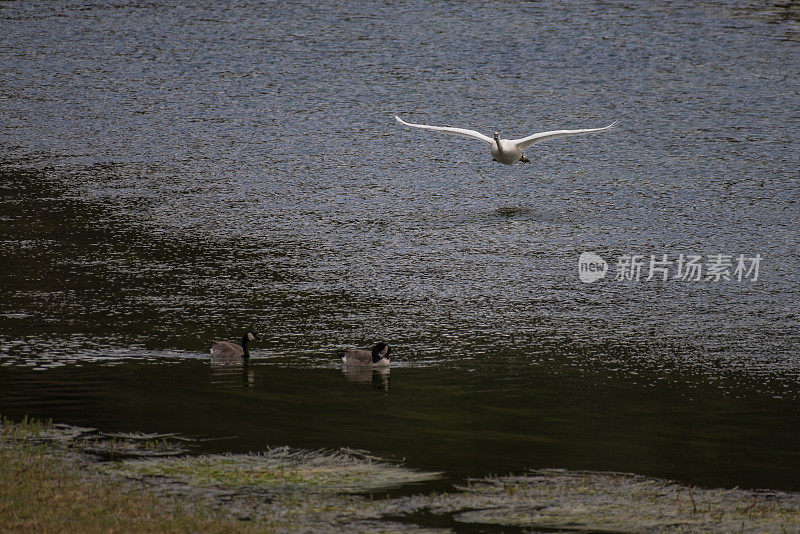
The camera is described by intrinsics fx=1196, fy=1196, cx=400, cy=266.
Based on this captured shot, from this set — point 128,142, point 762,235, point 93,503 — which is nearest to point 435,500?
point 93,503

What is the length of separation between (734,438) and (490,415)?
210 cm

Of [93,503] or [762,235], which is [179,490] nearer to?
[93,503]

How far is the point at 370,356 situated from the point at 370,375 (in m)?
0.56

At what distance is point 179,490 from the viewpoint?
8438 millimetres

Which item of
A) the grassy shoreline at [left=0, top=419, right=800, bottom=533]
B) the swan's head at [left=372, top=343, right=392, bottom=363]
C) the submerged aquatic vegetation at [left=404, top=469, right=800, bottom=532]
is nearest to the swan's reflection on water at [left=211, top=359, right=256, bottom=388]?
the swan's head at [left=372, top=343, right=392, bottom=363]

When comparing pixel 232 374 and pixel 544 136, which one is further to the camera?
pixel 544 136

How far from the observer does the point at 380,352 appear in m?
12.2

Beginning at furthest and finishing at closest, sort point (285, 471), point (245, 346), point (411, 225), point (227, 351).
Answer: point (411, 225) < point (245, 346) < point (227, 351) < point (285, 471)

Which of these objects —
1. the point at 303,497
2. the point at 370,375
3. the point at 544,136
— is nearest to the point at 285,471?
the point at 303,497

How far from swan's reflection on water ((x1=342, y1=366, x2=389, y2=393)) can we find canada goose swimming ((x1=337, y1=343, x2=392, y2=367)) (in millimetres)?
95

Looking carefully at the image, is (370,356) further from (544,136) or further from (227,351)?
(544,136)

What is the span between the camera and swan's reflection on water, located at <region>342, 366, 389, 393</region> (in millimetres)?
11523

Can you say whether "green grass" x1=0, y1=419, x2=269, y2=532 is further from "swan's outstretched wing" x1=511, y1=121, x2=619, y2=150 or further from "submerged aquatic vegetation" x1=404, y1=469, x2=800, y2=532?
"swan's outstretched wing" x1=511, y1=121, x2=619, y2=150

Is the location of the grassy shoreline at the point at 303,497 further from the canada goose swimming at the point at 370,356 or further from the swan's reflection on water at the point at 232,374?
the canada goose swimming at the point at 370,356
